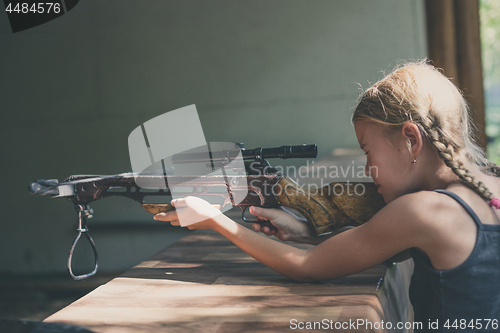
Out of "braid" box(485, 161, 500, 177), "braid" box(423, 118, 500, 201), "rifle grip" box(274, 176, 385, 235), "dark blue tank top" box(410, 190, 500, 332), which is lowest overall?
"dark blue tank top" box(410, 190, 500, 332)

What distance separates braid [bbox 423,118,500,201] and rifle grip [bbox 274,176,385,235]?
218mm

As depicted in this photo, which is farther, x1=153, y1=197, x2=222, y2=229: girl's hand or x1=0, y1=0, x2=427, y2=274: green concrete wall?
x1=0, y1=0, x2=427, y2=274: green concrete wall

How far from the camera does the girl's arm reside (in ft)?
2.73

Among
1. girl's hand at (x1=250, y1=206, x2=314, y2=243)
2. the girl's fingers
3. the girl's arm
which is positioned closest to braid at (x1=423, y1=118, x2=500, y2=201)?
the girl's arm

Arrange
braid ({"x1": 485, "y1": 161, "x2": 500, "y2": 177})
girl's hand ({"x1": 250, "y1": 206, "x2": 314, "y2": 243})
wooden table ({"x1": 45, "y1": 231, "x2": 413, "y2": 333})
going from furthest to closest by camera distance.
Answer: girl's hand ({"x1": 250, "y1": 206, "x2": 314, "y2": 243}) < braid ({"x1": 485, "y1": 161, "x2": 500, "y2": 177}) < wooden table ({"x1": 45, "y1": 231, "x2": 413, "y2": 333})

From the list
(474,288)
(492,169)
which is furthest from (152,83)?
(474,288)

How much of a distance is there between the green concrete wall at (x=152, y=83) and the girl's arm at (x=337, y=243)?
1.91 m

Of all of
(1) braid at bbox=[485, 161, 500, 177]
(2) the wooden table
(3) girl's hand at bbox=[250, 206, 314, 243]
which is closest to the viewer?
(2) the wooden table

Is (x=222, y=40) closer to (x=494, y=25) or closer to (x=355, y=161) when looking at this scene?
(x=355, y=161)

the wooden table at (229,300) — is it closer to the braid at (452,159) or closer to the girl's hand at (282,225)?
the girl's hand at (282,225)

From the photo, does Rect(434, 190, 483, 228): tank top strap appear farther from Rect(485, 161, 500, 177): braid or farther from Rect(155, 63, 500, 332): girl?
Rect(485, 161, 500, 177): braid

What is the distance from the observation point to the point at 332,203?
1096mm

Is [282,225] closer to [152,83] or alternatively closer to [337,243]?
[337,243]

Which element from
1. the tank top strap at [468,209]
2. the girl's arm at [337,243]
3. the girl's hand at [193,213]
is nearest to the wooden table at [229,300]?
the girl's arm at [337,243]
